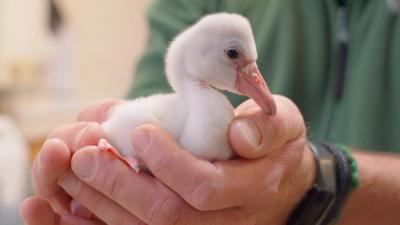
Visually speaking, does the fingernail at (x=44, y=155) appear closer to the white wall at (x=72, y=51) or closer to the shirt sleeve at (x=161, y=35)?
the shirt sleeve at (x=161, y=35)

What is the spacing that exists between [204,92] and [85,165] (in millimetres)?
154

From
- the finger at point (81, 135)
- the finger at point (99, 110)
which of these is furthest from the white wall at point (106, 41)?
the finger at point (81, 135)

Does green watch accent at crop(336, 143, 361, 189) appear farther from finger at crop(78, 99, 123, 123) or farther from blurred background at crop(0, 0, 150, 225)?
blurred background at crop(0, 0, 150, 225)

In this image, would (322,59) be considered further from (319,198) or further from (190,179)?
(190,179)

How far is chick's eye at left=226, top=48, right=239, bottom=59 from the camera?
59 cm

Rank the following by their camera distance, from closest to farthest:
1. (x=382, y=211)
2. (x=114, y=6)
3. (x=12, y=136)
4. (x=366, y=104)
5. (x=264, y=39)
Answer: (x=382, y=211) < (x=366, y=104) < (x=264, y=39) < (x=12, y=136) < (x=114, y=6)

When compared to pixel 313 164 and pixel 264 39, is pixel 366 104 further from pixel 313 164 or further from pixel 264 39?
pixel 313 164

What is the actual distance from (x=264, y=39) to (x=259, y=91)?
535 millimetres

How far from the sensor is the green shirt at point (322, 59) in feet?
→ 3.35

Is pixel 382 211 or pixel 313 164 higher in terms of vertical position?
pixel 313 164

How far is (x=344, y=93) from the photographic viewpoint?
3.50 ft

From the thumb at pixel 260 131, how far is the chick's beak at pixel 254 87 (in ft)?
0.04

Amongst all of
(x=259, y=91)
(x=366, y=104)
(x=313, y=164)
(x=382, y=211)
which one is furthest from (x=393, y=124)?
(x=259, y=91)

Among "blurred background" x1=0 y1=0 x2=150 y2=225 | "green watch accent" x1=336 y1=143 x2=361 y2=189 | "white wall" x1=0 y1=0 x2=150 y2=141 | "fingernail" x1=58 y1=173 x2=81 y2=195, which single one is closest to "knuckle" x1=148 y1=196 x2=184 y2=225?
"fingernail" x1=58 y1=173 x2=81 y2=195
